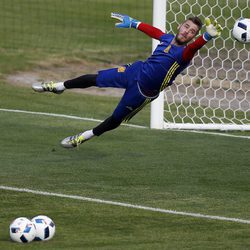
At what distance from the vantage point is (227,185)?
498 inches

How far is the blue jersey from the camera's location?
43.3 ft

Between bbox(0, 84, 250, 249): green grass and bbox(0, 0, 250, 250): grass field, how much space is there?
11 mm

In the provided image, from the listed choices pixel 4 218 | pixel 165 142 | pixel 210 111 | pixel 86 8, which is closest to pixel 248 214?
pixel 4 218

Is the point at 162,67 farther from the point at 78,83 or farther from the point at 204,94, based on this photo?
the point at 204,94

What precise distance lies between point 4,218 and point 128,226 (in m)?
1.25

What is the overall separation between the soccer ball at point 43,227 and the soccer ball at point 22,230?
1.8 inches

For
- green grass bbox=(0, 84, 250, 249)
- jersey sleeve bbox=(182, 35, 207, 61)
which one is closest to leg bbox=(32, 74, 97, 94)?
green grass bbox=(0, 84, 250, 249)

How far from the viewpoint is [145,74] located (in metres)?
13.3

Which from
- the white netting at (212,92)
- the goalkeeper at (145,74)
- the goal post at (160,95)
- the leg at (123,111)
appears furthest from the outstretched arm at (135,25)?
the white netting at (212,92)

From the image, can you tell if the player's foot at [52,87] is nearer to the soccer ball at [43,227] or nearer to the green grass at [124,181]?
the green grass at [124,181]

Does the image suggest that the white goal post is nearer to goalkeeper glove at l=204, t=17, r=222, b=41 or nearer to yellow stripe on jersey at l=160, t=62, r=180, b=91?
yellow stripe on jersey at l=160, t=62, r=180, b=91

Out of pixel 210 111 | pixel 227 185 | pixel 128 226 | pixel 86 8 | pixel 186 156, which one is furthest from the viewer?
pixel 86 8

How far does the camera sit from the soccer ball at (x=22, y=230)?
9734mm

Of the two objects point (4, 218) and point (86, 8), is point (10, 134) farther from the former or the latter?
point (86, 8)
